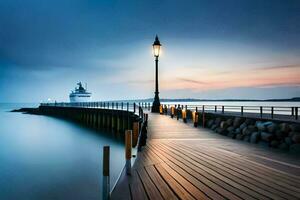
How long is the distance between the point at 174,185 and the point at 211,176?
3.09 feet

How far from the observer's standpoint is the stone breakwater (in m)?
8.83

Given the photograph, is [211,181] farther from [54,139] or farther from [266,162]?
[54,139]

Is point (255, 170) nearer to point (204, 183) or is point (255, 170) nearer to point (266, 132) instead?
point (204, 183)

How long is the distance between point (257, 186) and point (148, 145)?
16.5 ft

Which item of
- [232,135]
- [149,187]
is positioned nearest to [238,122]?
[232,135]

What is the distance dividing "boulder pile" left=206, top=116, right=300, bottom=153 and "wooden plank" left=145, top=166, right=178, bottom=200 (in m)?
5.28

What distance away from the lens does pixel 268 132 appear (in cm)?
1020

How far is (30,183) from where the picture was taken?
44.9ft

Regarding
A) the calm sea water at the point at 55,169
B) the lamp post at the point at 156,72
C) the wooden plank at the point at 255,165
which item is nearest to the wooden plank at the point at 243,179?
the wooden plank at the point at 255,165

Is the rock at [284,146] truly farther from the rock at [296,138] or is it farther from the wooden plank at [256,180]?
the wooden plank at [256,180]

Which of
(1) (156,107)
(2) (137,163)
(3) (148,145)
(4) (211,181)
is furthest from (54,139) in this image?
(4) (211,181)

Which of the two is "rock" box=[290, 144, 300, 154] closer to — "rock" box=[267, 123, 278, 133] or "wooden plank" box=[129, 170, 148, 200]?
"rock" box=[267, 123, 278, 133]

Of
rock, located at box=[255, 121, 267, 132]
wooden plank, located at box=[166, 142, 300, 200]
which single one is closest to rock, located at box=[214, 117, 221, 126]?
rock, located at box=[255, 121, 267, 132]

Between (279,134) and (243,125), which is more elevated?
(243,125)
